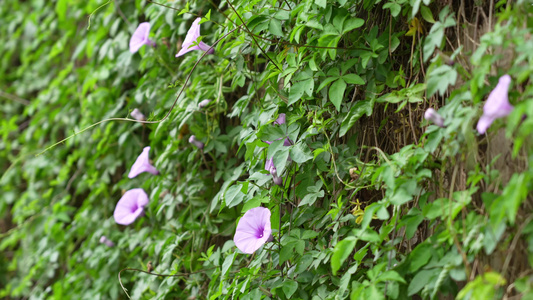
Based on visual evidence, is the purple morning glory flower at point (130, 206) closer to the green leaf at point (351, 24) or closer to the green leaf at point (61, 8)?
the green leaf at point (351, 24)

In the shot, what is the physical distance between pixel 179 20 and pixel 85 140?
39.3 inches

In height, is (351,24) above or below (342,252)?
above

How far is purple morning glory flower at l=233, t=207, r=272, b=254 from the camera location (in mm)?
1410

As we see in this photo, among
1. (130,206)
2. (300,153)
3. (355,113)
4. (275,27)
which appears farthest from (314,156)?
(130,206)

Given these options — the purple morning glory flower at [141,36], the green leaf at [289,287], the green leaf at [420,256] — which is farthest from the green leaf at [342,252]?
the purple morning glory flower at [141,36]

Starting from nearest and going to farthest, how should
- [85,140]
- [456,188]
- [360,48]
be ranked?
[456,188], [360,48], [85,140]

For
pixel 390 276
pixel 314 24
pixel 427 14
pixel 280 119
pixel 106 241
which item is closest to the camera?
pixel 390 276

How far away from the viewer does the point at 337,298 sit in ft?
4.12

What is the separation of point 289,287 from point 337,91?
529 millimetres

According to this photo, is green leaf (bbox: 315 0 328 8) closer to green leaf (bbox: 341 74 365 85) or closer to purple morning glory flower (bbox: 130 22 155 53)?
green leaf (bbox: 341 74 365 85)

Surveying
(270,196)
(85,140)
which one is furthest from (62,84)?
(270,196)

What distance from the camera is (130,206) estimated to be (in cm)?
207

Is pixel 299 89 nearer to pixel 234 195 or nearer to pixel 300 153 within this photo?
pixel 300 153

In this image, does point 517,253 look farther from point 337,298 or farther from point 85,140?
point 85,140
